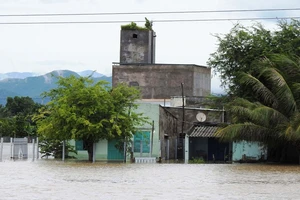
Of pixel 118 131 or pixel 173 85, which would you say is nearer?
pixel 118 131

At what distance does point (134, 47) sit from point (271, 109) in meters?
31.7

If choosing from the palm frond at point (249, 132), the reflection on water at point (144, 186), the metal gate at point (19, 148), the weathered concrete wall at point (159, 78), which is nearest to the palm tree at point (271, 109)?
the palm frond at point (249, 132)

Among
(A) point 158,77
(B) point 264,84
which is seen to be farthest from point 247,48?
(A) point 158,77

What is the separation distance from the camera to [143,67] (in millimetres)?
65938

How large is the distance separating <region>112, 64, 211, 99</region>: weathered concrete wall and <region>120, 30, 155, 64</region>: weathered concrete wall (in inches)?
94.2

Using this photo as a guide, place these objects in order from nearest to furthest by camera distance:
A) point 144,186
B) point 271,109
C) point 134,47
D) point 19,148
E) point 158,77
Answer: point 144,186, point 271,109, point 19,148, point 158,77, point 134,47

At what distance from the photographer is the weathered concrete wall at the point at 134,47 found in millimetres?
68312

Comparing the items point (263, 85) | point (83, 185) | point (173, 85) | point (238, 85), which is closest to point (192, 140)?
point (238, 85)

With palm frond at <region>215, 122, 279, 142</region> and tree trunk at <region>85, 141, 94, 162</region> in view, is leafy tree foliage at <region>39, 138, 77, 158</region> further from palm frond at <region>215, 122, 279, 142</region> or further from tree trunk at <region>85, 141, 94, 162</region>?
palm frond at <region>215, 122, 279, 142</region>

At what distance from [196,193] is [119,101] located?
67.3ft

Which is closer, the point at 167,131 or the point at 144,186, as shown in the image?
the point at 144,186

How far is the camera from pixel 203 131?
46344 mm

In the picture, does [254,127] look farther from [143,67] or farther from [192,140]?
[143,67]

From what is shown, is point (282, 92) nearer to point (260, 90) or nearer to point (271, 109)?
point (271, 109)
